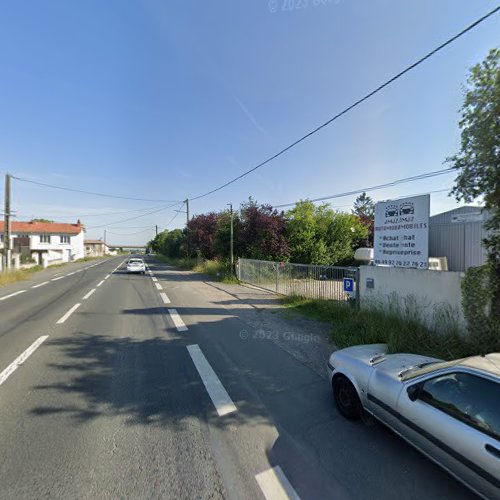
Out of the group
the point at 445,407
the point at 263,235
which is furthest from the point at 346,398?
the point at 263,235

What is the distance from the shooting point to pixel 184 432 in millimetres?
3012

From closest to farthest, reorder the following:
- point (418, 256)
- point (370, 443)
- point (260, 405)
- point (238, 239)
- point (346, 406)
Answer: point (370, 443), point (346, 406), point (260, 405), point (418, 256), point (238, 239)

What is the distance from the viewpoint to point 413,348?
5129 mm

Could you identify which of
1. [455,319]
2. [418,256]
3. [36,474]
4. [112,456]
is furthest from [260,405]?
[418,256]

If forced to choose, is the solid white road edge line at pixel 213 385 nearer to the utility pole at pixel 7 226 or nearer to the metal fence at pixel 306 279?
the metal fence at pixel 306 279

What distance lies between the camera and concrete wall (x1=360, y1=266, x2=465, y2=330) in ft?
19.5

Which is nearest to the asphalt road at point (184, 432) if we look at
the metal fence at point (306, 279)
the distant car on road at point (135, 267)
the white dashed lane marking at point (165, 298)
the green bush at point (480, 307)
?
the green bush at point (480, 307)

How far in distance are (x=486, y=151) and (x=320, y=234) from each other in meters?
18.3

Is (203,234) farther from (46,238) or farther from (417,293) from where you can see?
(46,238)

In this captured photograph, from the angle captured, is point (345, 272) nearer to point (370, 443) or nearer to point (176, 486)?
point (370, 443)

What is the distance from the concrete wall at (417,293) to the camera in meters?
5.95

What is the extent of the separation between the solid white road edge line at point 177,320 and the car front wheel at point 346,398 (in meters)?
4.38

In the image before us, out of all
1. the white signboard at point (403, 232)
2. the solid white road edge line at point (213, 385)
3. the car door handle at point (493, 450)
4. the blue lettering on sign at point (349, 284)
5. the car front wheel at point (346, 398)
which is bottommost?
the solid white road edge line at point (213, 385)

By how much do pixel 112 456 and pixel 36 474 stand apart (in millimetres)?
569
